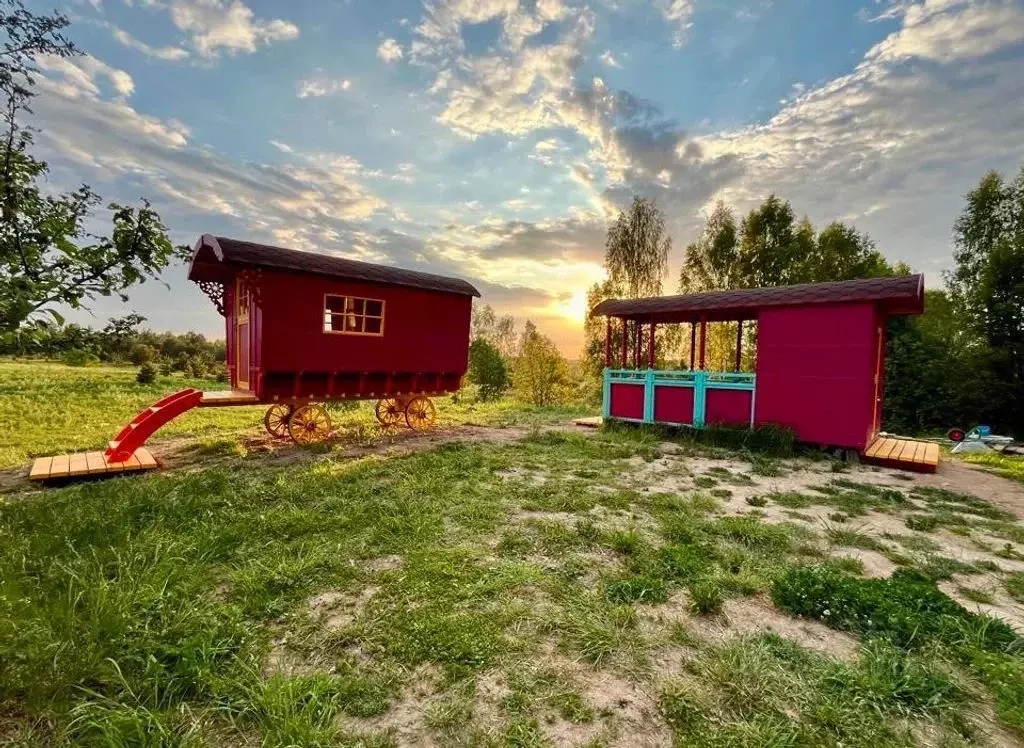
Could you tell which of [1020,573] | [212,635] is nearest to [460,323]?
[212,635]

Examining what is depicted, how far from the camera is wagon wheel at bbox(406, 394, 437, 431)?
1164cm

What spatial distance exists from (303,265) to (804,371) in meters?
10.3

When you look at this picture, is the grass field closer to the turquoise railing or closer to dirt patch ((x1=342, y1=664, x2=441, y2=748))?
dirt patch ((x1=342, y1=664, x2=441, y2=748))

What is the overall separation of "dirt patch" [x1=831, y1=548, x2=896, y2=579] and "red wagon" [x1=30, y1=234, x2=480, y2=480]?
28.6 ft

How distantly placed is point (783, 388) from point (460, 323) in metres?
7.57

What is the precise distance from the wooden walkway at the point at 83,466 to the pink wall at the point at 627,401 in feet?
32.3

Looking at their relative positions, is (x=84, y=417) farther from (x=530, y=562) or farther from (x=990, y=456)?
(x=990, y=456)

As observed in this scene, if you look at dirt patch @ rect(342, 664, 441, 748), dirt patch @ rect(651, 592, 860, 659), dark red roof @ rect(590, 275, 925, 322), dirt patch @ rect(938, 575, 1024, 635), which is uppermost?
dark red roof @ rect(590, 275, 925, 322)

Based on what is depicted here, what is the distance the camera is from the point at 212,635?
9.02 ft

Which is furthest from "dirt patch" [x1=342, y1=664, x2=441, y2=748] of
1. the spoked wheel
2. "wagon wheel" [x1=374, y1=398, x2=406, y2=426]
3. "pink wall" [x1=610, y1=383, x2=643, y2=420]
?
"pink wall" [x1=610, y1=383, x2=643, y2=420]

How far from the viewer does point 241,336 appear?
9789 millimetres

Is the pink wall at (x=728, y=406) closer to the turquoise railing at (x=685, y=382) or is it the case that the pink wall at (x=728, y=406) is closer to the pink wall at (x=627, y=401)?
the turquoise railing at (x=685, y=382)

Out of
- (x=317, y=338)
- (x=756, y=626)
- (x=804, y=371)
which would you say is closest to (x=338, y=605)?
(x=756, y=626)

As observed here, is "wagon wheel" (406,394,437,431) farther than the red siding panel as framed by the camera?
Yes
